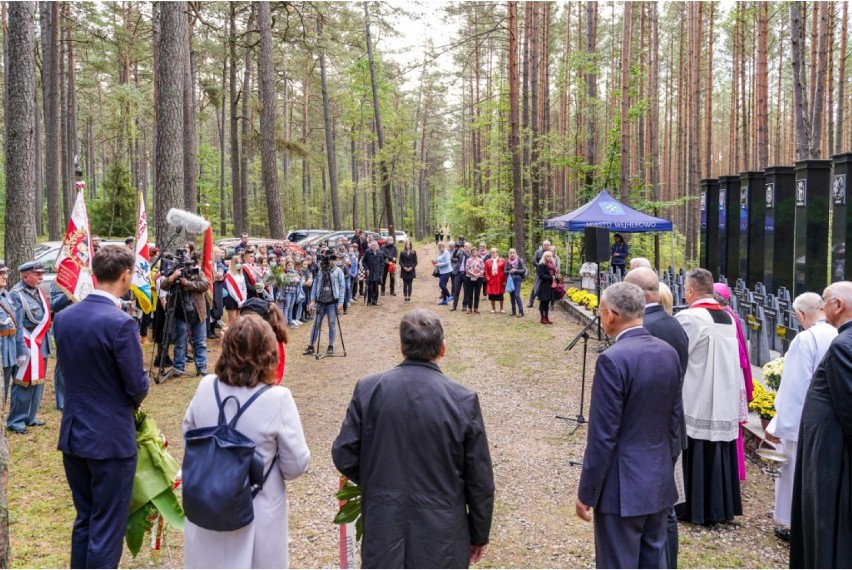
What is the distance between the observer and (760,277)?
42.6ft

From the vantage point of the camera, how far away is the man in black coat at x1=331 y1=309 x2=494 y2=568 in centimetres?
279

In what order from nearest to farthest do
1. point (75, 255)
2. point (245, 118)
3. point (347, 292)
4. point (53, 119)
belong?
point (75, 255) → point (347, 292) → point (53, 119) → point (245, 118)

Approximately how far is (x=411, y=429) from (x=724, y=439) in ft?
10.6

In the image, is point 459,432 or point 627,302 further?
point 627,302

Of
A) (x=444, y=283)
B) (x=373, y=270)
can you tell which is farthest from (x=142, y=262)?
(x=444, y=283)

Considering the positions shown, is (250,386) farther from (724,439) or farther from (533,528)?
(724,439)

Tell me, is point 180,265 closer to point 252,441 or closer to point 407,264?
point 252,441

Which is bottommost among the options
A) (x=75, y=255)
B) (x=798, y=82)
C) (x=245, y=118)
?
(x=75, y=255)

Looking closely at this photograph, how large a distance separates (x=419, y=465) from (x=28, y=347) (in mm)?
6032

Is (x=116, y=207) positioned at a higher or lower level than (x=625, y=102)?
lower

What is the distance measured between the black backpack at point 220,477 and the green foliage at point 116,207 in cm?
2951

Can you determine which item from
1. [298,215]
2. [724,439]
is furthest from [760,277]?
[298,215]

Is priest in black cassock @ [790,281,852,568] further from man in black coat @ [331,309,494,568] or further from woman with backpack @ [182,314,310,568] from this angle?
woman with backpack @ [182,314,310,568]

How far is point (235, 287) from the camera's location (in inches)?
450
